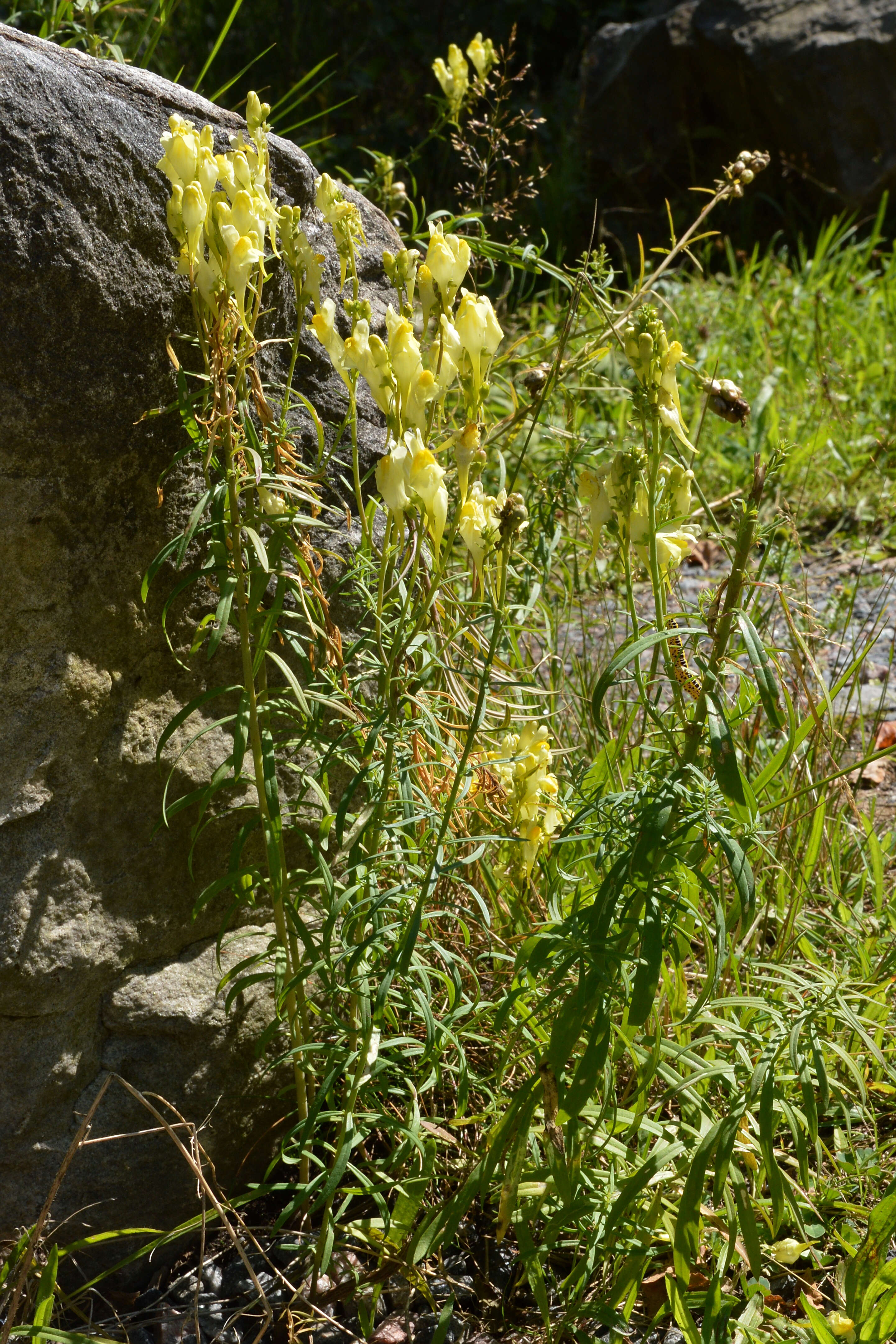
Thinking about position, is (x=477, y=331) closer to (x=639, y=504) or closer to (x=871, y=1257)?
(x=639, y=504)

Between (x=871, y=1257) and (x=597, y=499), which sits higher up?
(x=597, y=499)

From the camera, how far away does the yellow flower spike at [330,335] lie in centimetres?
153

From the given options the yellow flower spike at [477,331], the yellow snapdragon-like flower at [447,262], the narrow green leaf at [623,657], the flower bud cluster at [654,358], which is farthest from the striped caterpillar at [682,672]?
the yellow snapdragon-like flower at [447,262]

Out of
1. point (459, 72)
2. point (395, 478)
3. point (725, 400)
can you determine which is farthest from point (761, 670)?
point (459, 72)

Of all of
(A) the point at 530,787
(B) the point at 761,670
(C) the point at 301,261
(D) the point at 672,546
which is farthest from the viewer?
(A) the point at 530,787

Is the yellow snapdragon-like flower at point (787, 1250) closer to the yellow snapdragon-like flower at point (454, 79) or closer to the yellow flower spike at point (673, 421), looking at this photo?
the yellow flower spike at point (673, 421)

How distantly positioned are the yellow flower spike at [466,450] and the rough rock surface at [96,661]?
489 mm

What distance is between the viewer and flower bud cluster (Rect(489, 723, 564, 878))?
1.79 metres

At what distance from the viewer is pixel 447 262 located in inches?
60.6

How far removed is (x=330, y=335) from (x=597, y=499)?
1.40 ft

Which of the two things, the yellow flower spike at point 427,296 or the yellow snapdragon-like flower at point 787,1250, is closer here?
the yellow flower spike at point 427,296

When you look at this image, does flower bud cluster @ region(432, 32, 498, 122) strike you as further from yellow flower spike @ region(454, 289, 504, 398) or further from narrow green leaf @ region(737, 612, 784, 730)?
narrow green leaf @ region(737, 612, 784, 730)

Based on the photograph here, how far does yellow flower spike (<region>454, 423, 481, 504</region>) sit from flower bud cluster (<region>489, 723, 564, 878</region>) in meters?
0.44

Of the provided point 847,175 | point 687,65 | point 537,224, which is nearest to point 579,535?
point 537,224
